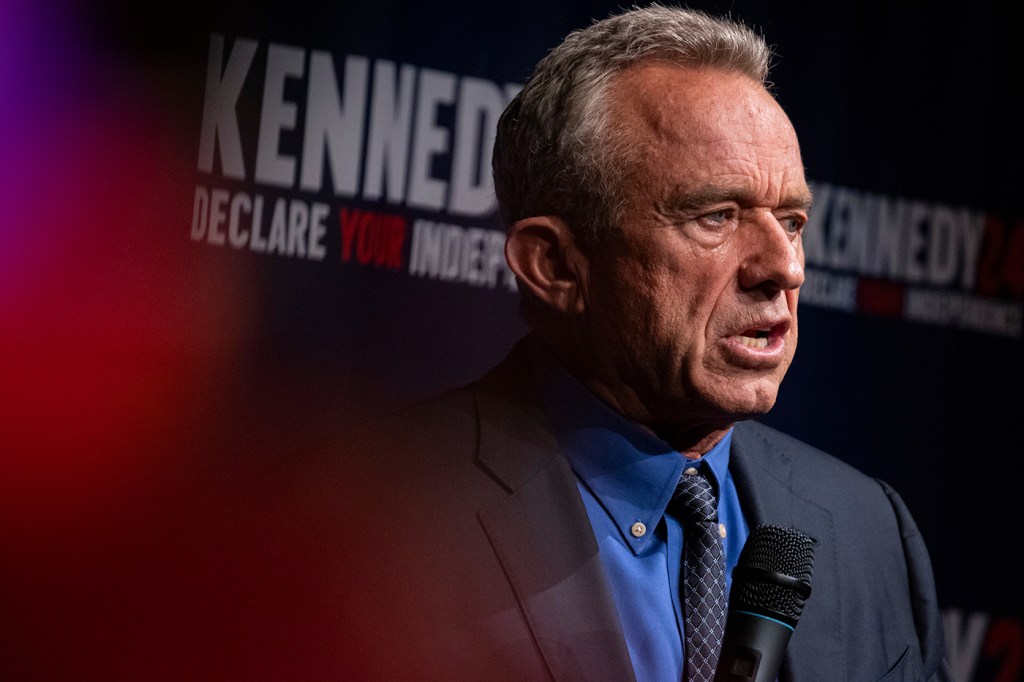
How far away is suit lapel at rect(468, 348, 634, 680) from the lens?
4.90 feet

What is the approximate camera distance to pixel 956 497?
2922 mm

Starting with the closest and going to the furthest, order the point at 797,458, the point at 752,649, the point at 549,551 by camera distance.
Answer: the point at 752,649 → the point at 549,551 → the point at 797,458

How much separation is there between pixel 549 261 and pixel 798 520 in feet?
1.73

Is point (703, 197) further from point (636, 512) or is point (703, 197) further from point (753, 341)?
point (636, 512)

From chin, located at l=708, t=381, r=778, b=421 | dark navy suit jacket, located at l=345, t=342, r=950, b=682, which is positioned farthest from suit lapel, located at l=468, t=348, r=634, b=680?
chin, located at l=708, t=381, r=778, b=421

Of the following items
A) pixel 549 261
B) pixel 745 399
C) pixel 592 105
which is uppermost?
pixel 592 105

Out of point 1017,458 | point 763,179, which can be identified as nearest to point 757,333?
point 763,179

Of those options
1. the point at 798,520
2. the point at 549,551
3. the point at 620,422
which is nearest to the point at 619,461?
the point at 620,422

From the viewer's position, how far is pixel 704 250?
1604 millimetres

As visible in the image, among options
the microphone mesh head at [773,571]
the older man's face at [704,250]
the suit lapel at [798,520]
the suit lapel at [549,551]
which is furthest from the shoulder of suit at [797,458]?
the microphone mesh head at [773,571]

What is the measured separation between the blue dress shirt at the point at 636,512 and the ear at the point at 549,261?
11cm

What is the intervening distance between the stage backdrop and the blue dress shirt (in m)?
0.37

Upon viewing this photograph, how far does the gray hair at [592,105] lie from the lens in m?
1.67

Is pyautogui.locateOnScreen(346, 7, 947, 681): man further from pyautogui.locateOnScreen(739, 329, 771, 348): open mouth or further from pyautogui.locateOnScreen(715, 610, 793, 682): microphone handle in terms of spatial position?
pyautogui.locateOnScreen(715, 610, 793, 682): microphone handle
